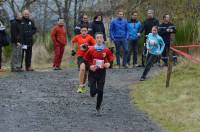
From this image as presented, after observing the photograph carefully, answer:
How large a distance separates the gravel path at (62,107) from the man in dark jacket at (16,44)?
1.18 meters

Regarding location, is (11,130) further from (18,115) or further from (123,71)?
(123,71)

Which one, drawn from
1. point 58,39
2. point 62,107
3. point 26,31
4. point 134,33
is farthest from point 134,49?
point 62,107

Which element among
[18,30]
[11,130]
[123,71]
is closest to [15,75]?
[18,30]

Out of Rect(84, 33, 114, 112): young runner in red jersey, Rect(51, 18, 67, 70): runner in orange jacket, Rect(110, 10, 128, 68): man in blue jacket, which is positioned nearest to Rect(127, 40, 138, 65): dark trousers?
Rect(110, 10, 128, 68): man in blue jacket

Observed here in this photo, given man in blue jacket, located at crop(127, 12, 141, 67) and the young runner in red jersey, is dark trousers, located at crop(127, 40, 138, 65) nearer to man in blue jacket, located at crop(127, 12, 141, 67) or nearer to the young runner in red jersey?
man in blue jacket, located at crop(127, 12, 141, 67)

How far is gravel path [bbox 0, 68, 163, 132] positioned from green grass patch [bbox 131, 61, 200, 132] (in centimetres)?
26

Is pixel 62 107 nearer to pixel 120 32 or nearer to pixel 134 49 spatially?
pixel 120 32

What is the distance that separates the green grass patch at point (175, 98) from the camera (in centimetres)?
1027

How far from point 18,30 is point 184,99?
267 inches

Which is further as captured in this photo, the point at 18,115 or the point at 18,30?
the point at 18,30

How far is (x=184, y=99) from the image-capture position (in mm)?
12195

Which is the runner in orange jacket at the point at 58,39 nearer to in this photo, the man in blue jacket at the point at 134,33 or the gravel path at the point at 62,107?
the man in blue jacket at the point at 134,33

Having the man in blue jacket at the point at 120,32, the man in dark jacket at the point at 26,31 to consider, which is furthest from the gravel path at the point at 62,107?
the man in blue jacket at the point at 120,32

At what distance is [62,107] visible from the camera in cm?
1174
